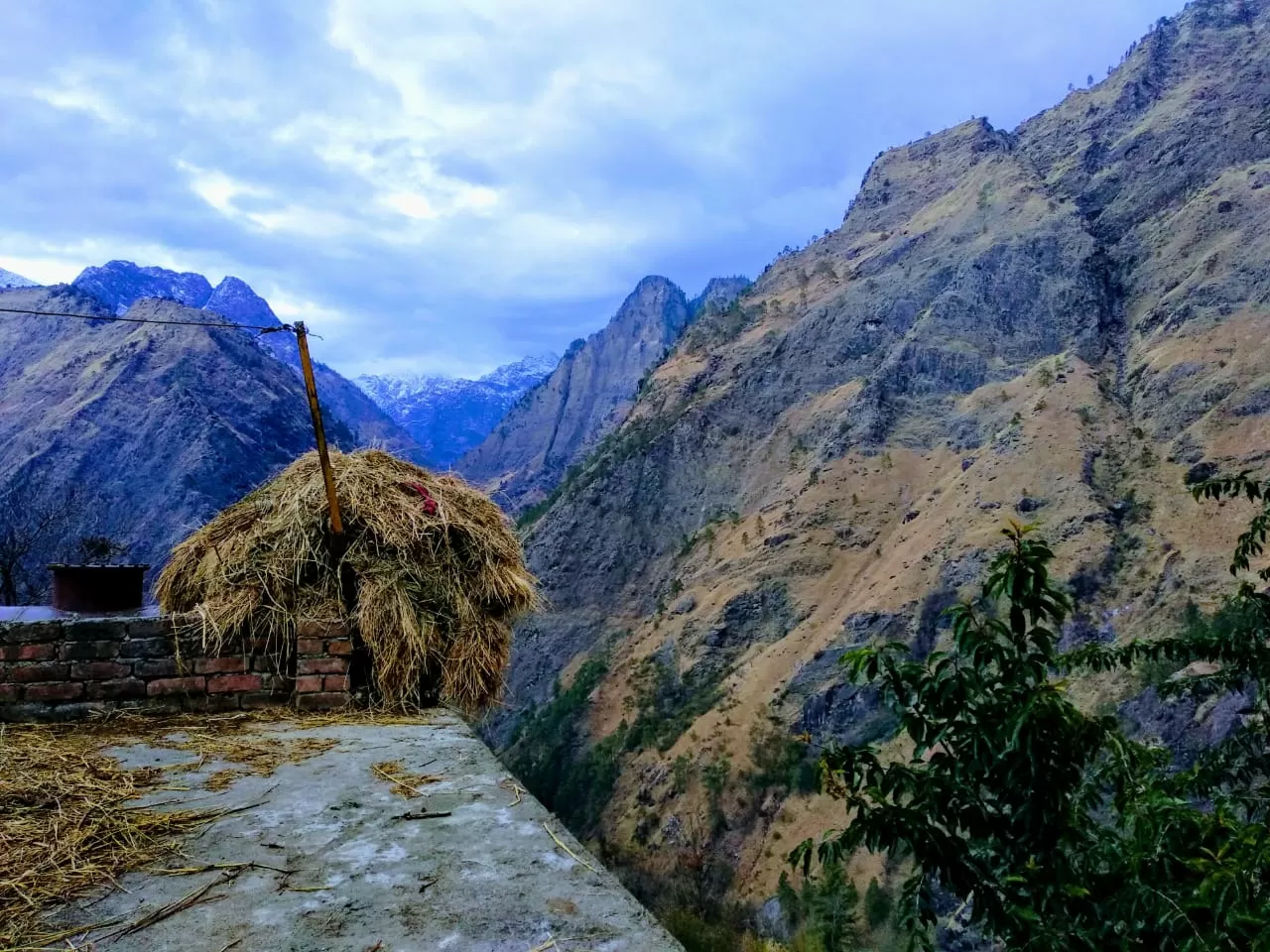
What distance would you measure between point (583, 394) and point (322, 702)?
102509 mm

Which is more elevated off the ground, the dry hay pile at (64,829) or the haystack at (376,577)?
the haystack at (376,577)

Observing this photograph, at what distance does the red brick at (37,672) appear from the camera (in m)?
3.68

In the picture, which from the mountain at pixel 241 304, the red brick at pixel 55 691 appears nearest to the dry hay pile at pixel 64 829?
the red brick at pixel 55 691

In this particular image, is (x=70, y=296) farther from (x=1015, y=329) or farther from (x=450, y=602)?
(x=450, y=602)

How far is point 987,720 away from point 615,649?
37355 mm

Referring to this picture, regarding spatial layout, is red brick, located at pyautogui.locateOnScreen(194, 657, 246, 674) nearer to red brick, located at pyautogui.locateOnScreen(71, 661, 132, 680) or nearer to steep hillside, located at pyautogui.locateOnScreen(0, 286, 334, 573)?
red brick, located at pyautogui.locateOnScreen(71, 661, 132, 680)

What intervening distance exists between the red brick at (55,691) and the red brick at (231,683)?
532 millimetres

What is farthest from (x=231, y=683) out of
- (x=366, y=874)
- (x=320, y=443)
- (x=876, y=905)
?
(x=876, y=905)

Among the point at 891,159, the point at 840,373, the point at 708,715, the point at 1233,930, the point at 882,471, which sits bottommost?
the point at 708,715

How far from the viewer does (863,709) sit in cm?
2725

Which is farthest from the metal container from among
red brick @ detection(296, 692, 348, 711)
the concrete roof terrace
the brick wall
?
the concrete roof terrace

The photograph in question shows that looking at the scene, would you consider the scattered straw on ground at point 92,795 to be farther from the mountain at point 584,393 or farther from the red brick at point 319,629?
the mountain at point 584,393

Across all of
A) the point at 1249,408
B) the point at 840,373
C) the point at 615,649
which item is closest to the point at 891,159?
the point at 840,373

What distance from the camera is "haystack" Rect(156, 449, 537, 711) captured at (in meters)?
4.12
